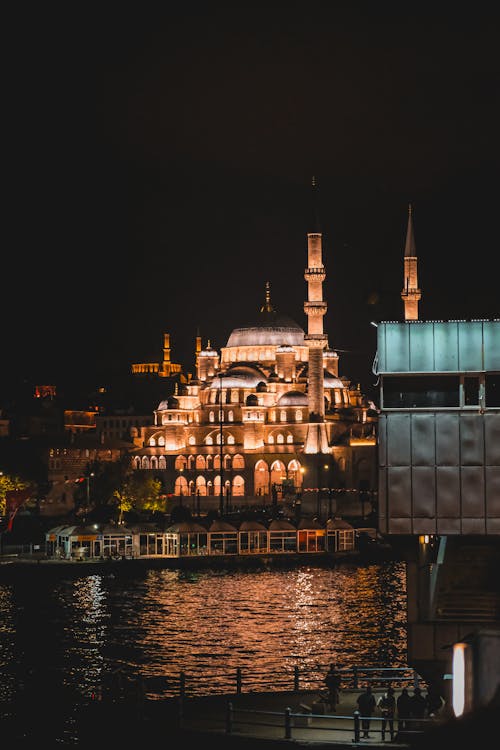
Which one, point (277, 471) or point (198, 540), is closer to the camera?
point (198, 540)

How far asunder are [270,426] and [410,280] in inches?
804

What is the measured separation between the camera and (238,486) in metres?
111

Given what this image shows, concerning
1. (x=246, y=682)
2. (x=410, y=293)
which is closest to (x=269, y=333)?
(x=410, y=293)

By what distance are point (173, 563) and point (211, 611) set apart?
50.7 feet

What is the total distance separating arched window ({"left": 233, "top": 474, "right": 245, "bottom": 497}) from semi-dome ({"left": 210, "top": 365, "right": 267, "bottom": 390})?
10538 millimetres

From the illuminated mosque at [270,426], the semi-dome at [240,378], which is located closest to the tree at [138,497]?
the illuminated mosque at [270,426]

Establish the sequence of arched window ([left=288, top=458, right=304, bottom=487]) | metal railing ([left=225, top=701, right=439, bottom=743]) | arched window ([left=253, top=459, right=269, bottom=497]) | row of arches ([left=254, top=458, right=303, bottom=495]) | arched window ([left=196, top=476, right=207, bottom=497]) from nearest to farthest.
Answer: metal railing ([left=225, top=701, right=439, bottom=743]) → arched window ([left=288, top=458, right=304, bottom=487]) → row of arches ([left=254, top=458, right=303, bottom=495]) → arched window ([left=253, top=459, right=269, bottom=497]) → arched window ([left=196, top=476, right=207, bottom=497])

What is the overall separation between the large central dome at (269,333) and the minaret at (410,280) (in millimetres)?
29940

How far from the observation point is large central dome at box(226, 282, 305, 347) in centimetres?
13038

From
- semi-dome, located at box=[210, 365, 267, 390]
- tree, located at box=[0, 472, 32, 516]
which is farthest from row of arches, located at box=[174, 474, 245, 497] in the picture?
tree, located at box=[0, 472, 32, 516]

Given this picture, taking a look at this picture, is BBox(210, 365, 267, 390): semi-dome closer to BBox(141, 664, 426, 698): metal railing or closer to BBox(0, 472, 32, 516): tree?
BBox(0, 472, 32, 516): tree

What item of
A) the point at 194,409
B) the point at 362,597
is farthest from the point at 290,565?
the point at 194,409

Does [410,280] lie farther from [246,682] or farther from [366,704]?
[366,704]

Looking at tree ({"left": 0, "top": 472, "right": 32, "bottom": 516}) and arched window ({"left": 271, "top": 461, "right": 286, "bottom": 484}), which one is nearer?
tree ({"left": 0, "top": 472, "right": 32, "bottom": 516})
